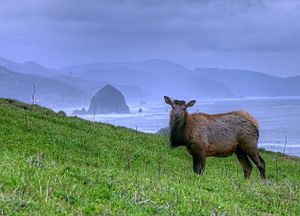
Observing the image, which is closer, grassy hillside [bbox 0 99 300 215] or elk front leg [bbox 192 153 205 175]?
grassy hillside [bbox 0 99 300 215]

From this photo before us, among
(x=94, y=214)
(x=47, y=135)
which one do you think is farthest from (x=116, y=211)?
(x=47, y=135)

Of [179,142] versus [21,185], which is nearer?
[21,185]

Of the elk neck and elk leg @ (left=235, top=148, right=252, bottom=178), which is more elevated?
the elk neck

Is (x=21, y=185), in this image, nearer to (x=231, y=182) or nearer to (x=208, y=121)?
(x=231, y=182)

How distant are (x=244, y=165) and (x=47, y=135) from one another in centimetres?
1151

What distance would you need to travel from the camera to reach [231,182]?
55.1 feet

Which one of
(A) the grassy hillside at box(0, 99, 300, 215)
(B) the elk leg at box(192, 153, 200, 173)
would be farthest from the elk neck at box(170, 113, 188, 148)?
(A) the grassy hillside at box(0, 99, 300, 215)

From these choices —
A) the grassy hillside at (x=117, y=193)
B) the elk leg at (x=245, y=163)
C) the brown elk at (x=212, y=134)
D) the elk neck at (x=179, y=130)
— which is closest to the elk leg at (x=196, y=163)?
the brown elk at (x=212, y=134)

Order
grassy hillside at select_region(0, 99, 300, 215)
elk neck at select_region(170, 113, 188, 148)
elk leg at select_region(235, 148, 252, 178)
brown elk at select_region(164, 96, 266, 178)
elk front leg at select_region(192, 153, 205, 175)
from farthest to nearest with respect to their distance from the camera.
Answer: elk leg at select_region(235, 148, 252, 178) → elk neck at select_region(170, 113, 188, 148) → brown elk at select_region(164, 96, 266, 178) → elk front leg at select_region(192, 153, 205, 175) → grassy hillside at select_region(0, 99, 300, 215)

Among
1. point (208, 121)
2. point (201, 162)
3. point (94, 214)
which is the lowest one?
point (94, 214)

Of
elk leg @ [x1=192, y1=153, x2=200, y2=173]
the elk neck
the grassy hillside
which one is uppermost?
the elk neck

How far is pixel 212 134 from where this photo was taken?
22.4 meters

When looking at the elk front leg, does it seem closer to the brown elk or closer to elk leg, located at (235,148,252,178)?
the brown elk

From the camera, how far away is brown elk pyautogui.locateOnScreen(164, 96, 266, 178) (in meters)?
21.8
